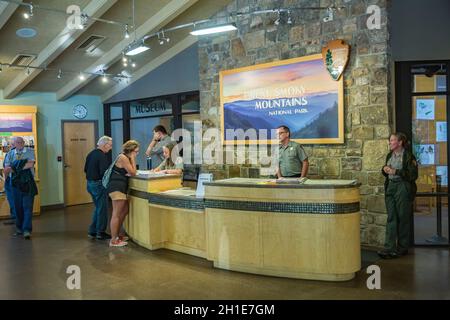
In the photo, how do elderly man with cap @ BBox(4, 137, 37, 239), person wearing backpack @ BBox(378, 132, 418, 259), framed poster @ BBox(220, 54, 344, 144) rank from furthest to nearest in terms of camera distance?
elderly man with cap @ BBox(4, 137, 37, 239), framed poster @ BBox(220, 54, 344, 144), person wearing backpack @ BBox(378, 132, 418, 259)

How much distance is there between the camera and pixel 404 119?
5.94 metres

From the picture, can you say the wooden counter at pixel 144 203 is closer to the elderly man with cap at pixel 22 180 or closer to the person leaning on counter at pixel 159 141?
the person leaning on counter at pixel 159 141

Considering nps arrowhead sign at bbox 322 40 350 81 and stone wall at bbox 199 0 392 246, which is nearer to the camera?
stone wall at bbox 199 0 392 246

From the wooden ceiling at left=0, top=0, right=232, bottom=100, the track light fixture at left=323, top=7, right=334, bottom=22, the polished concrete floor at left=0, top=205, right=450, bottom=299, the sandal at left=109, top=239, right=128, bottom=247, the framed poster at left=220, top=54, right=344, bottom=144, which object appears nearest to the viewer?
the polished concrete floor at left=0, top=205, right=450, bottom=299

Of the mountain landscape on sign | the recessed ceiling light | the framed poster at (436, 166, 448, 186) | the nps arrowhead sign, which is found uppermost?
the recessed ceiling light

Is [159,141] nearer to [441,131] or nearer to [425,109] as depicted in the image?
[425,109]

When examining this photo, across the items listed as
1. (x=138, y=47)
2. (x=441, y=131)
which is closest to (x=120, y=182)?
(x=138, y=47)

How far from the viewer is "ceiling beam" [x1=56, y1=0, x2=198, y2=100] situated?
7062mm

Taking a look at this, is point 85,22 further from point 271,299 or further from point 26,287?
point 271,299

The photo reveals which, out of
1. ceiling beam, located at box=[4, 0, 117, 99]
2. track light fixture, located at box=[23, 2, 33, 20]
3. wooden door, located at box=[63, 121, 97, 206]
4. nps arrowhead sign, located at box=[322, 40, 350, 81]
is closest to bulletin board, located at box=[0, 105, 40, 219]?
ceiling beam, located at box=[4, 0, 117, 99]

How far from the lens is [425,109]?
6145 mm

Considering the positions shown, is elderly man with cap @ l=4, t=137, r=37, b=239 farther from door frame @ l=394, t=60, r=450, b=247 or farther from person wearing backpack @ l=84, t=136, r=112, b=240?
door frame @ l=394, t=60, r=450, b=247

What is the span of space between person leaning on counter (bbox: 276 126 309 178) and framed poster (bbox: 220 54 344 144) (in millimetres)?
496
